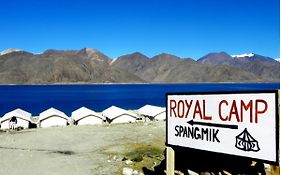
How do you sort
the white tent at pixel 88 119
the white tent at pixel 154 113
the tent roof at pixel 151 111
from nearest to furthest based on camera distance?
the white tent at pixel 88 119
the white tent at pixel 154 113
the tent roof at pixel 151 111

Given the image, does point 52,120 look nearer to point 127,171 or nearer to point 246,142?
point 127,171

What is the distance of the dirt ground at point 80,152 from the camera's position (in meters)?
25.8

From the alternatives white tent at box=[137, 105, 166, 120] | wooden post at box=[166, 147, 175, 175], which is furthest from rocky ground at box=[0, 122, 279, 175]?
white tent at box=[137, 105, 166, 120]

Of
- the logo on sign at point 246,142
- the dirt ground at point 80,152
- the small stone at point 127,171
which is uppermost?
the logo on sign at point 246,142

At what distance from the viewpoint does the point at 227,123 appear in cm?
816

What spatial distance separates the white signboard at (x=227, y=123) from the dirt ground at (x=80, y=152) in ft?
49.7

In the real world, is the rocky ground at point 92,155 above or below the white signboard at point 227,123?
below

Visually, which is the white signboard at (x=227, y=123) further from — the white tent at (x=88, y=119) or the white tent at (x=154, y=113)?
the white tent at (x=154, y=113)

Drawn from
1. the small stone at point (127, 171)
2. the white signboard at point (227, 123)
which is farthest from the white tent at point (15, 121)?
the white signboard at point (227, 123)

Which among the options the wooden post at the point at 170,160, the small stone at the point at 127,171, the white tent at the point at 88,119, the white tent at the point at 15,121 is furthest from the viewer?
the white tent at the point at 88,119

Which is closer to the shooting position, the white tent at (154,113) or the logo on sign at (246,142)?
the logo on sign at (246,142)

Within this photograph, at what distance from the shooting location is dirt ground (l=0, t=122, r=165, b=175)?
25781 mm

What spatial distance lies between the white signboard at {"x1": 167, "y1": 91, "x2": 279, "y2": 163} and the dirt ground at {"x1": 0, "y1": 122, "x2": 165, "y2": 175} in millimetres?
15148

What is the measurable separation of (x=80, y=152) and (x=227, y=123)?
87.0 ft
